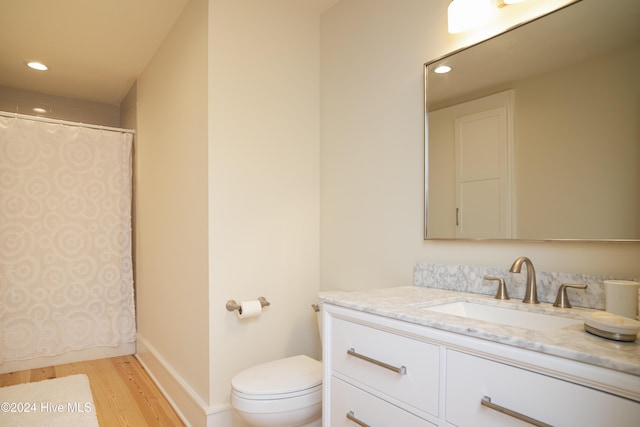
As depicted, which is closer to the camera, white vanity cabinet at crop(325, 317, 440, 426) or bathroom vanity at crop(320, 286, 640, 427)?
bathroom vanity at crop(320, 286, 640, 427)

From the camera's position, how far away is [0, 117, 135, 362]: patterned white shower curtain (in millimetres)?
2885

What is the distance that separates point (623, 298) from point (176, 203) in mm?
2165

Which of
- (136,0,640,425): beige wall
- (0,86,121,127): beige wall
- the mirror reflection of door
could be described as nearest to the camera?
the mirror reflection of door

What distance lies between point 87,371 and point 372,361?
2749 mm

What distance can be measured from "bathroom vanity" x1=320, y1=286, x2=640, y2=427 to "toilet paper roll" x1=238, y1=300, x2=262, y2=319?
62cm

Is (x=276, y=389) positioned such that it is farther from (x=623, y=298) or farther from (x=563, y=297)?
(x=623, y=298)

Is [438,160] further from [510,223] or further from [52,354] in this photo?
[52,354]

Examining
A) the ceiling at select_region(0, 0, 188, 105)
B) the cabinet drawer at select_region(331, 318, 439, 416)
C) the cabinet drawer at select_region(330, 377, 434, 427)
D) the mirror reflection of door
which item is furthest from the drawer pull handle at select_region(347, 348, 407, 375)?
the ceiling at select_region(0, 0, 188, 105)

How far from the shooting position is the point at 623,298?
1.02m

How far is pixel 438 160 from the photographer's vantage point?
64.0 inches

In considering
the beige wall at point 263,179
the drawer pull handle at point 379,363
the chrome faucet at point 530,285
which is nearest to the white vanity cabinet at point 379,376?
the drawer pull handle at point 379,363

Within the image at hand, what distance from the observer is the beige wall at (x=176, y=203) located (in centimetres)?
196

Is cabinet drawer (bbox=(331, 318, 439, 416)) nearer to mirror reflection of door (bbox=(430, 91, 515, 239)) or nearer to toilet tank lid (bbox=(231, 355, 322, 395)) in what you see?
toilet tank lid (bbox=(231, 355, 322, 395))

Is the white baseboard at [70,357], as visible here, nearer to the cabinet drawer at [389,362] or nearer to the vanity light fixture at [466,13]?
the cabinet drawer at [389,362]
